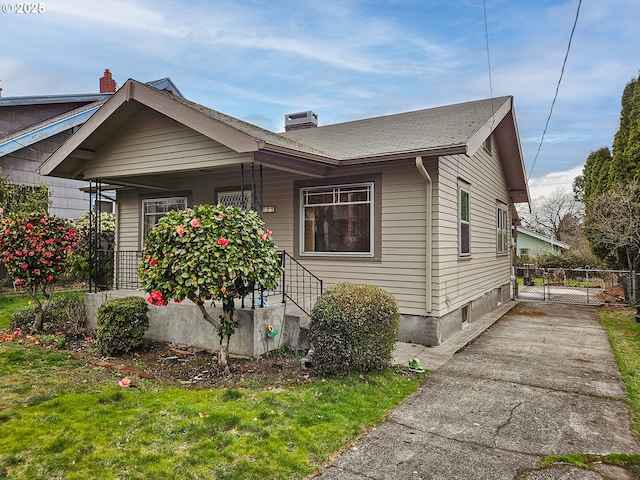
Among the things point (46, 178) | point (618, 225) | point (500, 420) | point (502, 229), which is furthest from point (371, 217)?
point (46, 178)

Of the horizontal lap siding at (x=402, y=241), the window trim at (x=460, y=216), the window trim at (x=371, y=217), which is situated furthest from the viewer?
the window trim at (x=460, y=216)

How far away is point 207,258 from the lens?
4.93 meters

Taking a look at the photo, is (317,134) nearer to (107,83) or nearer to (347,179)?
(347,179)

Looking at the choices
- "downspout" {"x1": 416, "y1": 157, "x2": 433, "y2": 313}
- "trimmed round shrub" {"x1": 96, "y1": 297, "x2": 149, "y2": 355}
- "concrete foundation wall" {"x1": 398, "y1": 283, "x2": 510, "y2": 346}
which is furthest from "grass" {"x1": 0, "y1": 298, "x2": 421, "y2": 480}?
"downspout" {"x1": 416, "y1": 157, "x2": 433, "y2": 313}

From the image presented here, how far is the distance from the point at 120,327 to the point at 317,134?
656cm

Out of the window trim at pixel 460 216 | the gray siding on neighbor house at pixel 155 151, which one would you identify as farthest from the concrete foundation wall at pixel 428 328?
the gray siding on neighbor house at pixel 155 151

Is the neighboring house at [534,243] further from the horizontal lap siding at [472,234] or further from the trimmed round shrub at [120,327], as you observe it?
the trimmed round shrub at [120,327]

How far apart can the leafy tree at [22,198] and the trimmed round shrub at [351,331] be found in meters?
9.77

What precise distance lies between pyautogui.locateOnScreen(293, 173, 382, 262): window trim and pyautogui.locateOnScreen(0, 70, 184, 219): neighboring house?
7127 millimetres

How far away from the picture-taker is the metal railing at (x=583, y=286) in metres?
11.6

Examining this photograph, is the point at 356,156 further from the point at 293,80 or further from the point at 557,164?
the point at 557,164

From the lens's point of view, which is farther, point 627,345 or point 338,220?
point 338,220

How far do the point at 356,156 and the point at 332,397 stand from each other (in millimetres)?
4194

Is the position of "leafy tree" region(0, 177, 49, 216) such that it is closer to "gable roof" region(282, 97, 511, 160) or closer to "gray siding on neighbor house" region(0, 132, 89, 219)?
"gray siding on neighbor house" region(0, 132, 89, 219)
